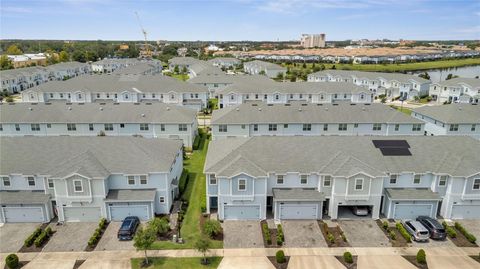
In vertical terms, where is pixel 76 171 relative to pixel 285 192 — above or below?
above

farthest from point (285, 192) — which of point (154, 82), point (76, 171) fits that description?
point (154, 82)

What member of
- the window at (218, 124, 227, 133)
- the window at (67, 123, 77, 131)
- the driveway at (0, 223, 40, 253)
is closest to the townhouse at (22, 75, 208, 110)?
the window at (67, 123, 77, 131)

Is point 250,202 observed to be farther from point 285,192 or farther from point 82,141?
point 82,141

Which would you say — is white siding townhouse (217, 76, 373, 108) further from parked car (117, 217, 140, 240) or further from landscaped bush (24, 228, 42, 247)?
landscaped bush (24, 228, 42, 247)

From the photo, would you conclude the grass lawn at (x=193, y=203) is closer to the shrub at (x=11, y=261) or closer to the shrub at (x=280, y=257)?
the shrub at (x=280, y=257)

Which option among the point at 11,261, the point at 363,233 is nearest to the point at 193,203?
the point at 11,261
